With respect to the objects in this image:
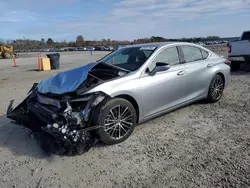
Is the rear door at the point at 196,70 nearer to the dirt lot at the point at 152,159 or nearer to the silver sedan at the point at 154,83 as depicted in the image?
the silver sedan at the point at 154,83

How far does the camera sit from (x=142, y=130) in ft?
14.2

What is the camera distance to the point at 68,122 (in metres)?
3.35

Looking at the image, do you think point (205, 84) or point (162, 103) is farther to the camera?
point (205, 84)

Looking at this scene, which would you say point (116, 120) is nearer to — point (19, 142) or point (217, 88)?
point (19, 142)

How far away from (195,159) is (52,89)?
262 cm

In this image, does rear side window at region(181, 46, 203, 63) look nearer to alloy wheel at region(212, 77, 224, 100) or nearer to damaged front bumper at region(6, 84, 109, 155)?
alloy wheel at region(212, 77, 224, 100)

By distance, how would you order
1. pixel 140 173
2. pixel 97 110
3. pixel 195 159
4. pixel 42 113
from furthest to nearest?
pixel 42 113 → pixel 97 110 → pixel 195 159 → pixel 140 173

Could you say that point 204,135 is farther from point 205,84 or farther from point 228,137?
point 205,84

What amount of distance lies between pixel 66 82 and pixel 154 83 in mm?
1606

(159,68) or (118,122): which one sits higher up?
(159,68)

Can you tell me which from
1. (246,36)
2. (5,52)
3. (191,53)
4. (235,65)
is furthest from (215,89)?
(5,52)

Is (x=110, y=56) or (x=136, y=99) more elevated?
(x=110, y=56)

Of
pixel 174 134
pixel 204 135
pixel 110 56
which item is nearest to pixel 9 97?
pixel 110 56

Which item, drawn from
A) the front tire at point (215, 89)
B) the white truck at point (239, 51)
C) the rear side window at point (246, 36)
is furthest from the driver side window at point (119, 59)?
the rear side window at point (246, 36)
